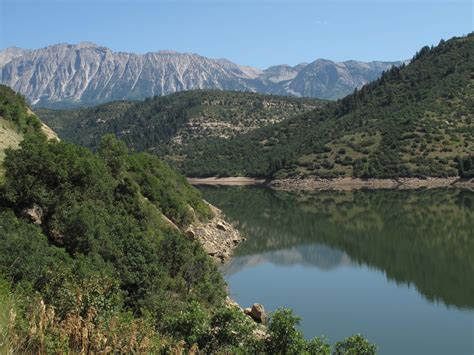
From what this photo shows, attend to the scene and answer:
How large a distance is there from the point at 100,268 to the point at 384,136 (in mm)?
137635

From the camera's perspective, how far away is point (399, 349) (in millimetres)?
28812

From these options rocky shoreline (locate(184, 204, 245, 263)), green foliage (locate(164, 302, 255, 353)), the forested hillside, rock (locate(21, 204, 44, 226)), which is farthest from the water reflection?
green foliage (locate(164, 302, 255, 353))

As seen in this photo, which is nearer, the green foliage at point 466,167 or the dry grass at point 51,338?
the dry grass at point 51,338

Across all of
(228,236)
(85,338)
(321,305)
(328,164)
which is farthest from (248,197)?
(85,338)

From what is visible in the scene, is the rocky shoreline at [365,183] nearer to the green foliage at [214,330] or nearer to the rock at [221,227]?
the rock at [221,227]

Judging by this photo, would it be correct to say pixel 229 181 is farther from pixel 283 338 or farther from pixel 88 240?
pixel 283 338

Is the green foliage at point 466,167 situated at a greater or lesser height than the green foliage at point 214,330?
lesser

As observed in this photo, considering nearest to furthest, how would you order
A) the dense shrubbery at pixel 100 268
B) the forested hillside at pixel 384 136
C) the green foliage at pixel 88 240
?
the dense shrubbery at pixel 100 268
the green foliage at pixel 88 240
the forested hillside at pixel 384 136

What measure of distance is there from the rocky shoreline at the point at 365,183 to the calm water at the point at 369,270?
28.2 meters

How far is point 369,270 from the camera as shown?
50.3 m

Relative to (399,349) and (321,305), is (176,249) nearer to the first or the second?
(321,305)

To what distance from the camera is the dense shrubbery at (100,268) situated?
12.8 metres

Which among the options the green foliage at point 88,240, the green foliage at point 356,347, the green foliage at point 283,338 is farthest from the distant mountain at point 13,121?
the green foliage at point 356,347

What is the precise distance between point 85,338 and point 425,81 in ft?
616
